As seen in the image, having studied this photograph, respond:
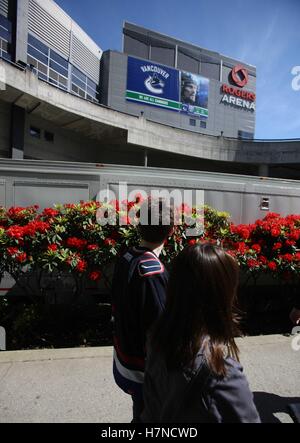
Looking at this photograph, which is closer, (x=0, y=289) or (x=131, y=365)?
(x=131, y=365)

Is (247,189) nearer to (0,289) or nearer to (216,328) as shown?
(0,289)

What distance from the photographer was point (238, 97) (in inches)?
1718

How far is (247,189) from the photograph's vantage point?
6750 mm

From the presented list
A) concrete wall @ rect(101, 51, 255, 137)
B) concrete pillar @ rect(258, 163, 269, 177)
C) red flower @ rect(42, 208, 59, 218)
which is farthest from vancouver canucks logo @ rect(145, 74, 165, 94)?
red flower @ rect(42, 208, 59, 218)

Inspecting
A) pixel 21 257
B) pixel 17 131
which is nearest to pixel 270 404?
pixel 21 257

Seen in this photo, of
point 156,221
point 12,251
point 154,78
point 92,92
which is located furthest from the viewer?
point 154,78

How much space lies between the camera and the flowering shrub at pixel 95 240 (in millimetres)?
4445

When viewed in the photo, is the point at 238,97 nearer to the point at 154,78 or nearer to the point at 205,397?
the point at 154,78

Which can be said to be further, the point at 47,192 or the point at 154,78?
the point at 154,78

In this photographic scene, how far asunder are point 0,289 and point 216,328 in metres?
4.82

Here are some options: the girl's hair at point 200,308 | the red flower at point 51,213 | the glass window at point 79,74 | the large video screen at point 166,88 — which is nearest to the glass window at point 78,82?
the glass window at point 79,74

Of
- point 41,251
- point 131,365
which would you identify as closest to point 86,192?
point 41,251

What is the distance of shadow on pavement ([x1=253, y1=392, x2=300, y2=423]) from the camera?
116 inches

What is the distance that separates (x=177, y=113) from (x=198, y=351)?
39053mm
